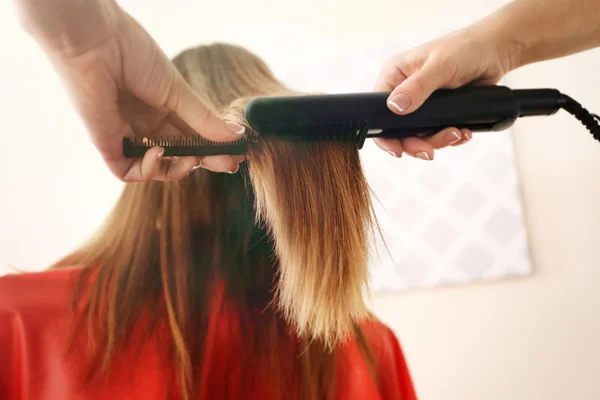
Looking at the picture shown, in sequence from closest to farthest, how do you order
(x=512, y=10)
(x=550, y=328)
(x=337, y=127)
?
(x=337, y=127) → (x=512, y=10) → (x=550, y=328)

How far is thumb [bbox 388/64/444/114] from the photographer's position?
382 mm

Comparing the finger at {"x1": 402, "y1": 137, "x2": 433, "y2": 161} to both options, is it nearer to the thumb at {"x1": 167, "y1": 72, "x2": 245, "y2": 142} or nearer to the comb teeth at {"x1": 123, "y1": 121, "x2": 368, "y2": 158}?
the comb teeth at {"x1": 123, "y1": 121, "x2": 368, "y2": 158}

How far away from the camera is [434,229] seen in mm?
1082

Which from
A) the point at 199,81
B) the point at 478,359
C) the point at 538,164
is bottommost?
the point at 478,359

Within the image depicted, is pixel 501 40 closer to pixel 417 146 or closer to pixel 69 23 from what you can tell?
pixel 417 146

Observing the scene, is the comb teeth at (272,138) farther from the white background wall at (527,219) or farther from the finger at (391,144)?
the white background wall at (527,219)

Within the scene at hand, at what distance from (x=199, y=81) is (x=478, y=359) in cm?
101

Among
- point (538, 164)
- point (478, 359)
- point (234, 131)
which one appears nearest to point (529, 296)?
point (478, 359)

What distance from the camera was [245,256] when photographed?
2.01 feet

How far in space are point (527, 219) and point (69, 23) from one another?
3.71 ft

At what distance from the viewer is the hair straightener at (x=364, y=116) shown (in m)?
0.37

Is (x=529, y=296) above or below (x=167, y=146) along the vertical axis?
below

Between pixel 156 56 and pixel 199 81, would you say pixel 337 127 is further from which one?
pixel 199 81

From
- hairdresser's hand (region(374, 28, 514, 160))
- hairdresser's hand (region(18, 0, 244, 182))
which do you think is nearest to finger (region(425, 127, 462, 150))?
hairdresser's hand (region(374, 28, 514, 160))
